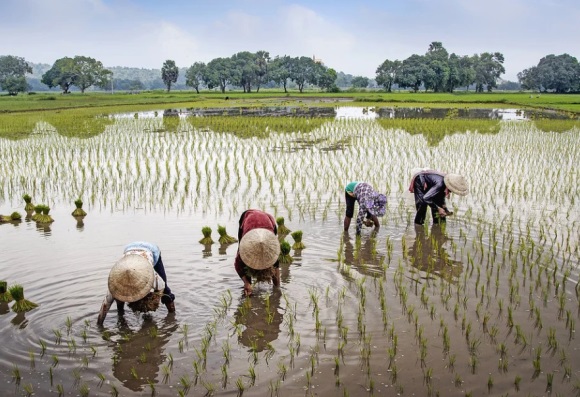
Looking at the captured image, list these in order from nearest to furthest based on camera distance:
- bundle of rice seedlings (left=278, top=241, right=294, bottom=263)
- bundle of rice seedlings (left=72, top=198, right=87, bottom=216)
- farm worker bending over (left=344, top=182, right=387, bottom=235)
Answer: bundle of rice seedlings (left=278, top=241, right=294, bottom=263) < farm worker bending over (left=344, top=182, right=387, bottom=235) < bundle of rice seedlings (left=72, top=198, right=87, bottom=216)

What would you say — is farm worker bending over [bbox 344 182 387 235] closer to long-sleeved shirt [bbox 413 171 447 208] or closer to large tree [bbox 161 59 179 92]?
long-sleeved shirt [bbox 413 171 447 208]

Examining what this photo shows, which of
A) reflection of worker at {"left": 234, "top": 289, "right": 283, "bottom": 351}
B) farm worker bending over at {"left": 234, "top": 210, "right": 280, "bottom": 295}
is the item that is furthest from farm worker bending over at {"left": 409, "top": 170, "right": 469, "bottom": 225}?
farm worker bending over at {"left": 234, "top": 210, "right": 280, "bottom": 295}

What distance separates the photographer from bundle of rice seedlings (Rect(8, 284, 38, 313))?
16.1ft

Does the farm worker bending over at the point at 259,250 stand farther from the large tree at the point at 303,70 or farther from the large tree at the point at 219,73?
the large tree at the point at 303,70

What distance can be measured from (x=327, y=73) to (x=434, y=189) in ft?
211

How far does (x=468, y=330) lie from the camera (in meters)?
4.44

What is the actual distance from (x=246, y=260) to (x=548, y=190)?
710cm

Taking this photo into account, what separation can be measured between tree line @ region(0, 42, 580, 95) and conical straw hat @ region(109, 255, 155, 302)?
60152mm

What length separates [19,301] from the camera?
196 inches

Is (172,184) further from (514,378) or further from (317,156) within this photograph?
(514,378)

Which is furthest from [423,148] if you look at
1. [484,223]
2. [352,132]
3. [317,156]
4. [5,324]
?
[5,324]

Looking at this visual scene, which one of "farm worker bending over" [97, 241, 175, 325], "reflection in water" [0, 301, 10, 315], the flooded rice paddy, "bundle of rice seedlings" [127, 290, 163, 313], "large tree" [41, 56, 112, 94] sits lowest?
"reflection in water" [0, 301, 10, 315]

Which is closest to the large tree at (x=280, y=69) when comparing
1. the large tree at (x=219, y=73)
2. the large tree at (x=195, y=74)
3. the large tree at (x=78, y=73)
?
the large tree at (x=219, y=73)

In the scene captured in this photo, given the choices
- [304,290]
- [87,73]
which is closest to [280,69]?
[87,73]
